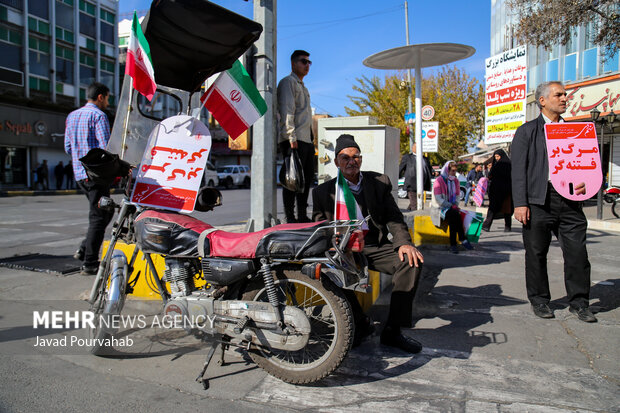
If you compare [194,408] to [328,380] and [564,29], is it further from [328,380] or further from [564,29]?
[564,29]

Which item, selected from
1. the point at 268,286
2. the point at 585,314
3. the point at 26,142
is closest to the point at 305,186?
the point at 268,286

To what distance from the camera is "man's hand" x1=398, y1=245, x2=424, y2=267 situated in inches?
131

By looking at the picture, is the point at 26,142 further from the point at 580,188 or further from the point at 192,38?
the point at 580,188

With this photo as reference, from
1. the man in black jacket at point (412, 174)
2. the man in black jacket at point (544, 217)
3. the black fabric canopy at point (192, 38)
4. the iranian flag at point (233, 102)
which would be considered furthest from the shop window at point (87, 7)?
the man in black jacket at point (544, 217)

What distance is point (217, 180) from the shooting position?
33625mm

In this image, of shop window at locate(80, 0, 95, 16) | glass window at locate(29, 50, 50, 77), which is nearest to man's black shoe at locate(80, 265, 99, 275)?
glass window at locate(29, 50, 50, 77)

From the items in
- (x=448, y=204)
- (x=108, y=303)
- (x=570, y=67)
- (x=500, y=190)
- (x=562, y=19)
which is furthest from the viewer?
(x=570, y=67)

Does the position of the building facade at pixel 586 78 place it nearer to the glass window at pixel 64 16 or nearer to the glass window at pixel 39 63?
the glass window at pixel 39 63

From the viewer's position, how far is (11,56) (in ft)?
98.7

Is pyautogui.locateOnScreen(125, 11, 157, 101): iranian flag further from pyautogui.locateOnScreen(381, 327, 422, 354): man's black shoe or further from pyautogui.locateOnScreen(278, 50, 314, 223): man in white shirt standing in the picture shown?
pyautogui.locateOnScreen(381, 327, 422, 354): man's black shoe

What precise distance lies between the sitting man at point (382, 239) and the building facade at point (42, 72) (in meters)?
32.0

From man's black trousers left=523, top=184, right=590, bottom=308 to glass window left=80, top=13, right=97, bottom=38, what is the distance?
39.7 metres

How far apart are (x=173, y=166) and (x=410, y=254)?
1.84 metres

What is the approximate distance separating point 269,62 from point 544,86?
2.70m
